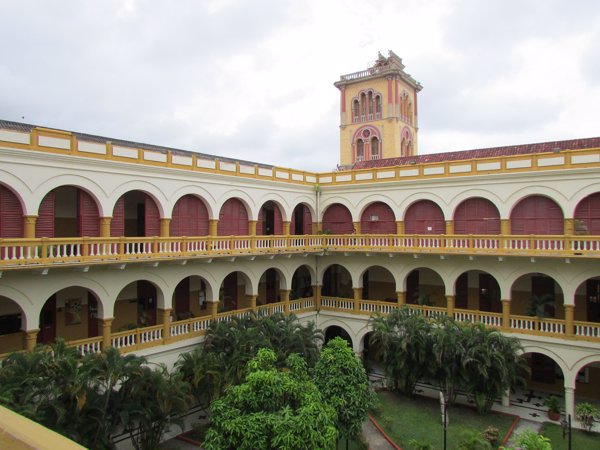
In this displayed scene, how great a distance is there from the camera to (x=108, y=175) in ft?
51.2

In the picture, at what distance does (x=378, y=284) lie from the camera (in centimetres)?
2416

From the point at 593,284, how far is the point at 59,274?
1990cm

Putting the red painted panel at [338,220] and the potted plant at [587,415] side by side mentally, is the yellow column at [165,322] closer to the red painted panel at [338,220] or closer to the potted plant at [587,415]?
the red painted panel at [338,220]

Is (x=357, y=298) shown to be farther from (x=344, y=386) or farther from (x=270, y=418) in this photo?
(x=270, y=418)

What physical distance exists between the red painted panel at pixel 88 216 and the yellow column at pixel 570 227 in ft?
56.5

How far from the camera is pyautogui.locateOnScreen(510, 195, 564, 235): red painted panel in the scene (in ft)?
59.6

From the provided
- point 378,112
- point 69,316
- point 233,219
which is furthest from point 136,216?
point 378,112

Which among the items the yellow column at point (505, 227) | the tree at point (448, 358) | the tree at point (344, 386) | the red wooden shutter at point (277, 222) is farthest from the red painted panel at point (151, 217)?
the yellow column at point (505, 227)

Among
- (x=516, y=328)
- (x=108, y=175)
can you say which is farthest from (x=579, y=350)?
(x=108, y=175)

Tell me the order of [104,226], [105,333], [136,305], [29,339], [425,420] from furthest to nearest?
[136,305] < [425,420] < [104,226] < [105,333] < [29,339]

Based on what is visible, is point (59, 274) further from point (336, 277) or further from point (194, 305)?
point (336, 277)

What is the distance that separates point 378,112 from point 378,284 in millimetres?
18769

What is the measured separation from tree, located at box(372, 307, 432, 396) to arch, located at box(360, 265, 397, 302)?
16.7 ft

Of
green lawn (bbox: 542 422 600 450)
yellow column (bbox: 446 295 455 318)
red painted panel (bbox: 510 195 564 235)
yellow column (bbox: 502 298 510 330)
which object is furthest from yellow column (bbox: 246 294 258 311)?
green lawn (bbox: 542 422 600 450)
